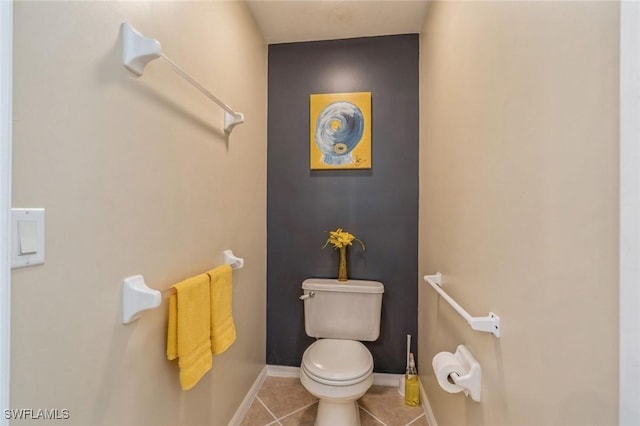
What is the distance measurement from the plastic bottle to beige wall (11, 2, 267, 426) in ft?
3.64

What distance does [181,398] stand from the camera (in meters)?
1.08

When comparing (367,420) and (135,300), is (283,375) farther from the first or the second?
(135,300)

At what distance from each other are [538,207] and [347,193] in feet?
4.64

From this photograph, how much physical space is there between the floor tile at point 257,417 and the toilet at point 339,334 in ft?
1.04

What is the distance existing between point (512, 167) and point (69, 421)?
4.18ft

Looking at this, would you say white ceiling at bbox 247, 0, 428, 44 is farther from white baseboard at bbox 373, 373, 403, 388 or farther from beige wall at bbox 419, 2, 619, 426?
white baseboard at bbox 373, 373, 403, 388

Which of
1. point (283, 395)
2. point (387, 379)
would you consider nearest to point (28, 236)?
point (283, 395)

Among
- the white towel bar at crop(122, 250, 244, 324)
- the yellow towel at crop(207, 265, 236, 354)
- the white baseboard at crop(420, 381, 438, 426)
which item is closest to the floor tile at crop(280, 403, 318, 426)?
the white baseboard at crop(420, 381, 438, 426)

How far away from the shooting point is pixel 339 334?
1.85 m

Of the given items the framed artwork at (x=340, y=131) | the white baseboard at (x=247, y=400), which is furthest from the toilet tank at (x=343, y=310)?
the framed artwork at (x=340, y=131)

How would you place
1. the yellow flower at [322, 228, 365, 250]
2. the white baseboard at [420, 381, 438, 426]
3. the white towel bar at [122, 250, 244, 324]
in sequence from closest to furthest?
the white towel bar at [122, 250, 244, 324], the white baseboard at [420, 381, 438, 426], the yellow flower at [322, 228, 365, 250]

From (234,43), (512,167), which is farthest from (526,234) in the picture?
(234,43)

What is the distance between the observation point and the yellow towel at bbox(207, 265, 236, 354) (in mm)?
1150

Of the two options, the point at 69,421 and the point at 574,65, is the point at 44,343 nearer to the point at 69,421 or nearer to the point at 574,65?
the point at 69,421
